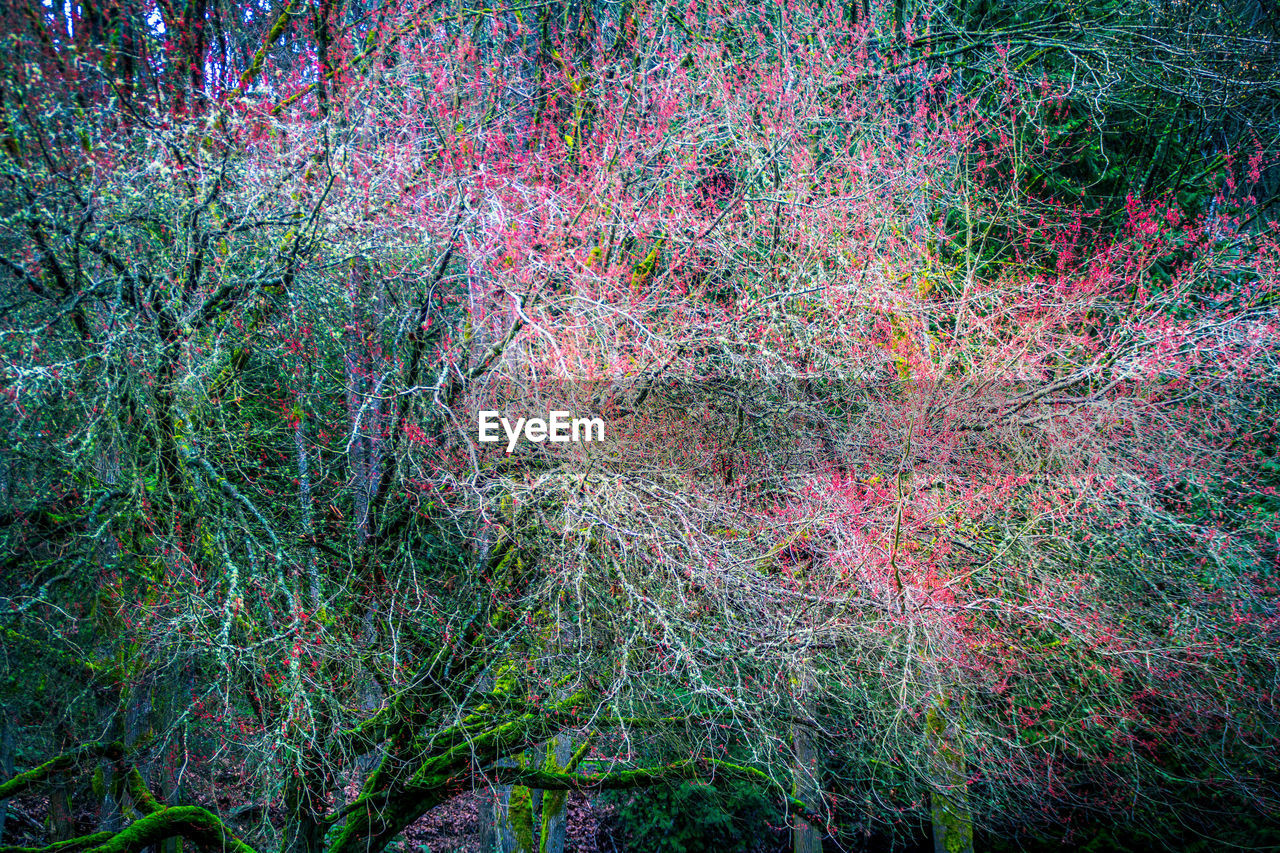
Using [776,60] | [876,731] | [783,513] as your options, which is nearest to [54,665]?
[783,513]

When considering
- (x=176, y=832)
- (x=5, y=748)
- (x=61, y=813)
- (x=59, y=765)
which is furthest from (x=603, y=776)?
(x=61, y=813)

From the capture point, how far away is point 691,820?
9.29m

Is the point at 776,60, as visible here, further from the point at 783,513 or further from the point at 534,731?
the point at 534,731

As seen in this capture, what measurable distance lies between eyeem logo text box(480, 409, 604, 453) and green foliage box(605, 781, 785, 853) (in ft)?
18.7

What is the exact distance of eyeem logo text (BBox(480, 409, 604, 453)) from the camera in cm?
513

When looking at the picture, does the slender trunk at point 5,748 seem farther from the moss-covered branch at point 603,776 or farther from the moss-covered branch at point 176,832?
the moss-covered branch at point 603,776

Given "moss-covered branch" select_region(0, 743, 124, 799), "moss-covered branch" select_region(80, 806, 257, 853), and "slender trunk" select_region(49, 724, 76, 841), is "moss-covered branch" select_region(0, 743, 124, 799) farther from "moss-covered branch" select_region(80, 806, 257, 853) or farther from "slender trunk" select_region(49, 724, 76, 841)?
"slender trunk" select_region(49, 724, 76, 841)

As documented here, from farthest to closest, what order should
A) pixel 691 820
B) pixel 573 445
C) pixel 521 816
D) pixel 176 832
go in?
pixel 691 820
pixel 521 816
pixel 573 445
pixel 176 832

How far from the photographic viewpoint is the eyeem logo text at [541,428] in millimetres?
5133

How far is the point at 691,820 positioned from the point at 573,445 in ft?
21.1

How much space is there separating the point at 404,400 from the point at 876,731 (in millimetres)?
4377

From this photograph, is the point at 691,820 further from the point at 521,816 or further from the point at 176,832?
the point at 176,832

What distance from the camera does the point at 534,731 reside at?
219 inches

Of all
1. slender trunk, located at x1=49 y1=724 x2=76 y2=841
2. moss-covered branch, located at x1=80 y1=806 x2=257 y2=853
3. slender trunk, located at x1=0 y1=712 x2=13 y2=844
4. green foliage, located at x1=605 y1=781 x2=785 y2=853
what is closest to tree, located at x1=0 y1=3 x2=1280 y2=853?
moss-covered branch, located at x1=80 y1=806 x2=257 y2=853
